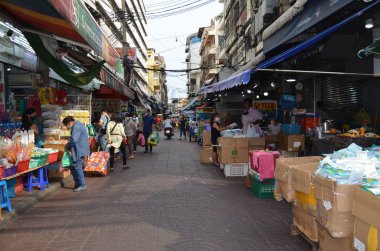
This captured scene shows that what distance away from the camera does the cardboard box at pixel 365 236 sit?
3092mm

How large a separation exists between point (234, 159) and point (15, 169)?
5632 millimetres

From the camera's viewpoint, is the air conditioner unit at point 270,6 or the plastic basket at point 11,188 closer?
the plastic basket at point 11,188

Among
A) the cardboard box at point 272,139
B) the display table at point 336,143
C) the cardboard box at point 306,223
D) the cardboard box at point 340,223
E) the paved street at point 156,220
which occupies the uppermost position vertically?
the display table at point 336,143

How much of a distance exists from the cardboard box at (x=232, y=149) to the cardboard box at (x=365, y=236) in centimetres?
672

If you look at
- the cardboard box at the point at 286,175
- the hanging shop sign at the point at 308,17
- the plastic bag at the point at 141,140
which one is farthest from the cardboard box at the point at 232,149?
the plastic bag at the point at 141,140

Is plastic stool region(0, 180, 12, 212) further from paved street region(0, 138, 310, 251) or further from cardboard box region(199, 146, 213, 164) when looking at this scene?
cardboard box region(199, 146, 213, 164)

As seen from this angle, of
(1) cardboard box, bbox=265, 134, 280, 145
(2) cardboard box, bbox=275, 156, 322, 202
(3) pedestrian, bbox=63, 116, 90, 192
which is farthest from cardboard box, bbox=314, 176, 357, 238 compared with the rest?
(1) cardboard box, bbox=265, 134, 280, 145

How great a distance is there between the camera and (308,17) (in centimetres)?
625

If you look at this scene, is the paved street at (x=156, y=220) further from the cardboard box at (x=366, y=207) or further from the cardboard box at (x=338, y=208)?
the cardboard box at (x=366, y=207)

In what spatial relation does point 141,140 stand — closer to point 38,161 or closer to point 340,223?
point 38,161

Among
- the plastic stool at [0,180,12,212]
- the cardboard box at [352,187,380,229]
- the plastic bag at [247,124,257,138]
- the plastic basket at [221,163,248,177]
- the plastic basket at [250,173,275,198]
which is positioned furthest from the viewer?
the plastic bag at [247,124,257,138]

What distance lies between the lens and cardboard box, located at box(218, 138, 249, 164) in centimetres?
1019

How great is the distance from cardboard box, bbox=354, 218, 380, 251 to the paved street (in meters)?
1.62

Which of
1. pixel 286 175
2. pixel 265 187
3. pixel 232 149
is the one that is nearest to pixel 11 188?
pixel 265 187
